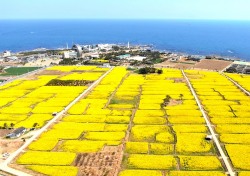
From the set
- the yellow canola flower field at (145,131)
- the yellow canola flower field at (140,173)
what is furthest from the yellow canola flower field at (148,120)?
the yellow canola flower field at (140,173)

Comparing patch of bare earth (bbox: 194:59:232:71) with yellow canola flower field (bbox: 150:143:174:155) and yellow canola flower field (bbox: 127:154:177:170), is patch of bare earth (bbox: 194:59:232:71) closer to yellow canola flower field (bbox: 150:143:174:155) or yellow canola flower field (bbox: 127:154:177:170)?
yellow canola flower field (bbox: 150:143:174:155)

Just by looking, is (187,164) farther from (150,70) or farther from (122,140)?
(150,70)

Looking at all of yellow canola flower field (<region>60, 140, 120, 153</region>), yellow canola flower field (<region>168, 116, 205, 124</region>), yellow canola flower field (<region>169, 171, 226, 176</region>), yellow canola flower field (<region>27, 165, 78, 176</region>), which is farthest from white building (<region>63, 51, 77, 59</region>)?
yellow canola flower field (<region>169, 171, 226, 176</region>)

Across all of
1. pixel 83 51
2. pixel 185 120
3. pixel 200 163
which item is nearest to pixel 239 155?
pixel 200 163

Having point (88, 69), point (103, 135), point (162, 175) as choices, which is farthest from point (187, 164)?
point (88, 69)

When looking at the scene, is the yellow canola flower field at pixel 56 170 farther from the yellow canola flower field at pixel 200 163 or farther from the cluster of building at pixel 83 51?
the cluster of building at pixel 83 51

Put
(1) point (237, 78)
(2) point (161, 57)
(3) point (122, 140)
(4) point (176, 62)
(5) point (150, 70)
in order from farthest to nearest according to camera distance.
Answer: (2) point (161, 57) < (4) point (176, 62) < (5) point (150, 70) < (1) point (237, 78) < (3) point (122, 140)
